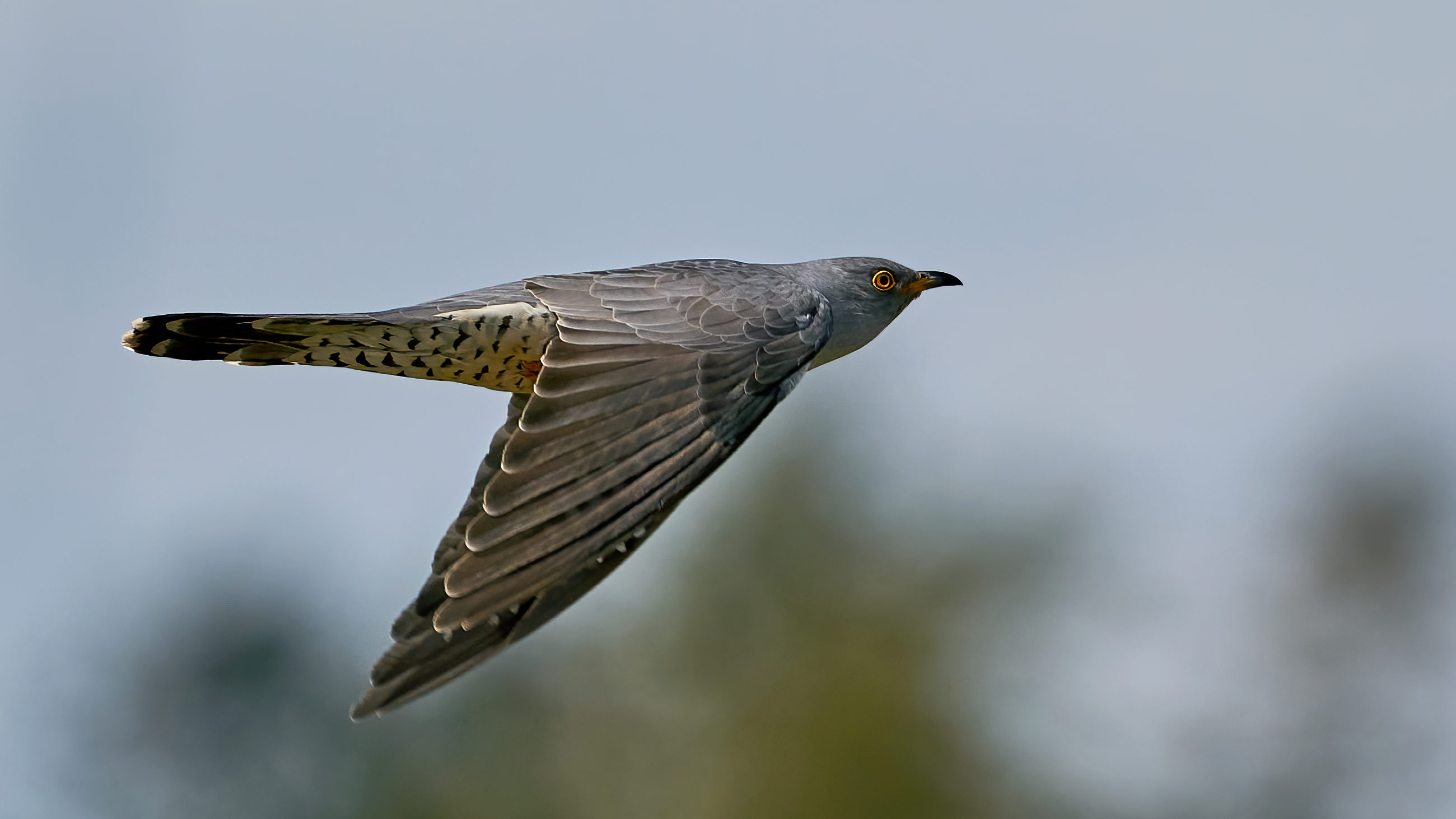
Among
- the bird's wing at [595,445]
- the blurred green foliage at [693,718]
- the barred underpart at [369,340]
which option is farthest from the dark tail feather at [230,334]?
the blurred green foliage at [693,718]


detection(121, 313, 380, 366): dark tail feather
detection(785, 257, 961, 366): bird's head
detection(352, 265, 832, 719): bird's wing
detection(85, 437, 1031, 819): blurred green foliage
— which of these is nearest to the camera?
detection(352, 265, 832, 719): bird's wing

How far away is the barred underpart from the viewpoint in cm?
642

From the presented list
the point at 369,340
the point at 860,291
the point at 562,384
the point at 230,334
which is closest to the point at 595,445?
the point at 562,384

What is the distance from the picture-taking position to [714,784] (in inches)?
935

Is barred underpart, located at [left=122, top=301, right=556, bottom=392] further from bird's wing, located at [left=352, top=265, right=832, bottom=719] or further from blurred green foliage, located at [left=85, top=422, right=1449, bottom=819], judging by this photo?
blurred green foliage, located at [left=85, top=422, right=1449, bottom=819]

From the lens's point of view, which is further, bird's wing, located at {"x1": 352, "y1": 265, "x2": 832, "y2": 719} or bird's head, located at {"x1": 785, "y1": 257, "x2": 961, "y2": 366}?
bird's head, located at {"x1": 785, "y1": 257, "x2": 961, "y2": 366}

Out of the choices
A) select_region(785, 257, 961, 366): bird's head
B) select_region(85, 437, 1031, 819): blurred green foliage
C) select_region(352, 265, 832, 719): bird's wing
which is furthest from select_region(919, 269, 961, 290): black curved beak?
select_region(85, 437, 1031, 819): blurred green foliage

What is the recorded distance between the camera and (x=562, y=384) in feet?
19.1

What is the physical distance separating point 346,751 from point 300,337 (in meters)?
28.8

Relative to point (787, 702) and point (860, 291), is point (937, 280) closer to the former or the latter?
point (860, 291)

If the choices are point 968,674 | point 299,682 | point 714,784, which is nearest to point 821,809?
point 714,784

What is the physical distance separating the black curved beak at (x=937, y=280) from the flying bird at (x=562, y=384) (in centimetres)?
63

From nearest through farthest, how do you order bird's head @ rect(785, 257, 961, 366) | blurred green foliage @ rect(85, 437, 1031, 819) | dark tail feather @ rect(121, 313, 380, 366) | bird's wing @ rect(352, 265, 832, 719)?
bird's wing @ rect(352, 265, 832, 719), dark tail feather @ rect(121, 313, 380, 366), bird's head @ rect(785, 257, 961, 366), blurred green foliage @ rect(85, 437, 1031, 819)

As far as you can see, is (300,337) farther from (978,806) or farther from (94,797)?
(94,797)
